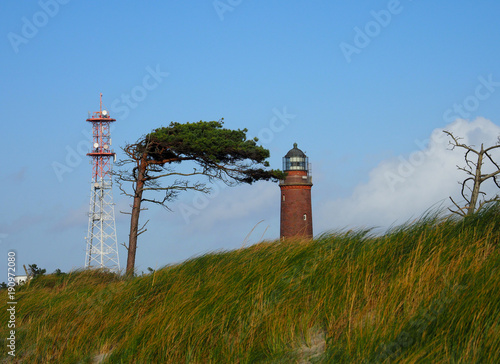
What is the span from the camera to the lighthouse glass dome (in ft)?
128

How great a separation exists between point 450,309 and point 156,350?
4.29m

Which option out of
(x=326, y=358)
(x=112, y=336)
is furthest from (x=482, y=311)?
(x=112, y=336)

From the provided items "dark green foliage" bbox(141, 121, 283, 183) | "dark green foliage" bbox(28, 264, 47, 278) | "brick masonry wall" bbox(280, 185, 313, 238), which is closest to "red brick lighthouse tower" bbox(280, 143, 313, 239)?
"brick masonry wall" bbox(280, 185, 313, 238)

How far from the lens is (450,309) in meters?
6.29

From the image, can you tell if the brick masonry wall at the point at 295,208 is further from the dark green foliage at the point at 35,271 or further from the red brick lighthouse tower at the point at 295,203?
the dark green foliage at the point at 35,271

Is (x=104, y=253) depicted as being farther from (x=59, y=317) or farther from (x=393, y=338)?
(x=393, y=338)

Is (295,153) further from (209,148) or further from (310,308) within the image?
(310,308)

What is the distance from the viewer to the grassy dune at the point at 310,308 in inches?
244

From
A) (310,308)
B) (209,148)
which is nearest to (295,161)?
(209,148)

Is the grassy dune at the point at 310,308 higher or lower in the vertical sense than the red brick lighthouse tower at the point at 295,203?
lower

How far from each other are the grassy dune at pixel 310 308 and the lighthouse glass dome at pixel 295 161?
27919 millimetres

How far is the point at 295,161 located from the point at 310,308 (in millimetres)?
31880

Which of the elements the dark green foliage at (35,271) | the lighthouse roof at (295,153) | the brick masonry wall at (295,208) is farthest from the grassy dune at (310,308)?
the lighthouse roof at (295,153)

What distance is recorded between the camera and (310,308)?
748 centimetres
